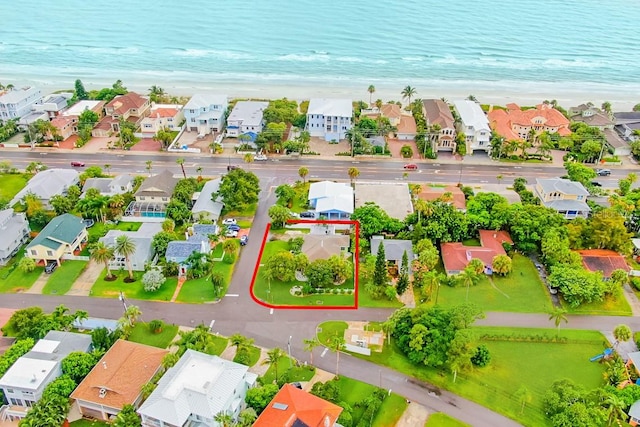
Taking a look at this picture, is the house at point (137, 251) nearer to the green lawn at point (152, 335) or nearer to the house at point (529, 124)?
the green lawn at point (152, 335)

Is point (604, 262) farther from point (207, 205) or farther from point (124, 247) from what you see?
point (124, 247)

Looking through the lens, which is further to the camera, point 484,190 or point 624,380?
point 484,190

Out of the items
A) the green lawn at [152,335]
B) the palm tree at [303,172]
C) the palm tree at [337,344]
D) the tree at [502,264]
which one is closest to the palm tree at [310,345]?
the palm tree at [337,344]

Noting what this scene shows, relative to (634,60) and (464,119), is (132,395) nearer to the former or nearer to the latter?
(464,119)

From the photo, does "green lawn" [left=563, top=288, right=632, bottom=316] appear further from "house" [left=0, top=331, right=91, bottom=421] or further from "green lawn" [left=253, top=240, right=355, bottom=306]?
"house" [left=0, top=331, right=91, bottom=421]

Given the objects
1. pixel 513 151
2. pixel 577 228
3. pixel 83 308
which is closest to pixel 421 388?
pixel 577 228

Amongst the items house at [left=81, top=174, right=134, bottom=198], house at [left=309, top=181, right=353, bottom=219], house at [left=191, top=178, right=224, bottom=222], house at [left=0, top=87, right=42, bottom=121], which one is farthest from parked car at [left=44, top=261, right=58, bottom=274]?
house at [left=0, top=87, right=42, bottom=121]
